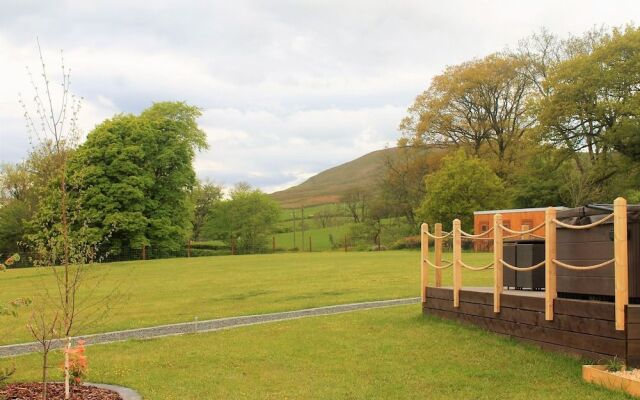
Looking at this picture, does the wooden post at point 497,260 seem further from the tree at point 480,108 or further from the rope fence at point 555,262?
the tree at point 480,108

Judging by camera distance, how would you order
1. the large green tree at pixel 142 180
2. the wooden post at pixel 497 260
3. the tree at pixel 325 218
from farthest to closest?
the tree at pixel 325 218 → the large green tree at pixel 142 180 → the wooden post at pixel 497 260

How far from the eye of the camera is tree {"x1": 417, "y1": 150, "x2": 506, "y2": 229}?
40062 millimetres

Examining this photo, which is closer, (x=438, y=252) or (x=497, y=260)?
(x=497, y=260)

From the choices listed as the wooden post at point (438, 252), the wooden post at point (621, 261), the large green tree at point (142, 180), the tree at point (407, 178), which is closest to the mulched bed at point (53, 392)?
the wooden post at point (621, 261)

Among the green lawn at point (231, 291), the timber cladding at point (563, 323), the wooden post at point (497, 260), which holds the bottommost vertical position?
the green lawn at point (231, 291)

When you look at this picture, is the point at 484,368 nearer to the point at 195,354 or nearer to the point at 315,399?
the point at 315,399

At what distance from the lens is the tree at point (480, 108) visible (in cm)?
4448

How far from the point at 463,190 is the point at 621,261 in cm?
3571

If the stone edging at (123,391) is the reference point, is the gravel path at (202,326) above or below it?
below

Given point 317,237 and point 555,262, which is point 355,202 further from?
point 555,262

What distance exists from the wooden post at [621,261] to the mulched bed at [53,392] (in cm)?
487

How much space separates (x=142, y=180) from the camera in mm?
41375

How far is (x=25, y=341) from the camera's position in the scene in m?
10.1

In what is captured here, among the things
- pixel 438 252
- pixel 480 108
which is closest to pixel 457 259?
pixel 438 252
